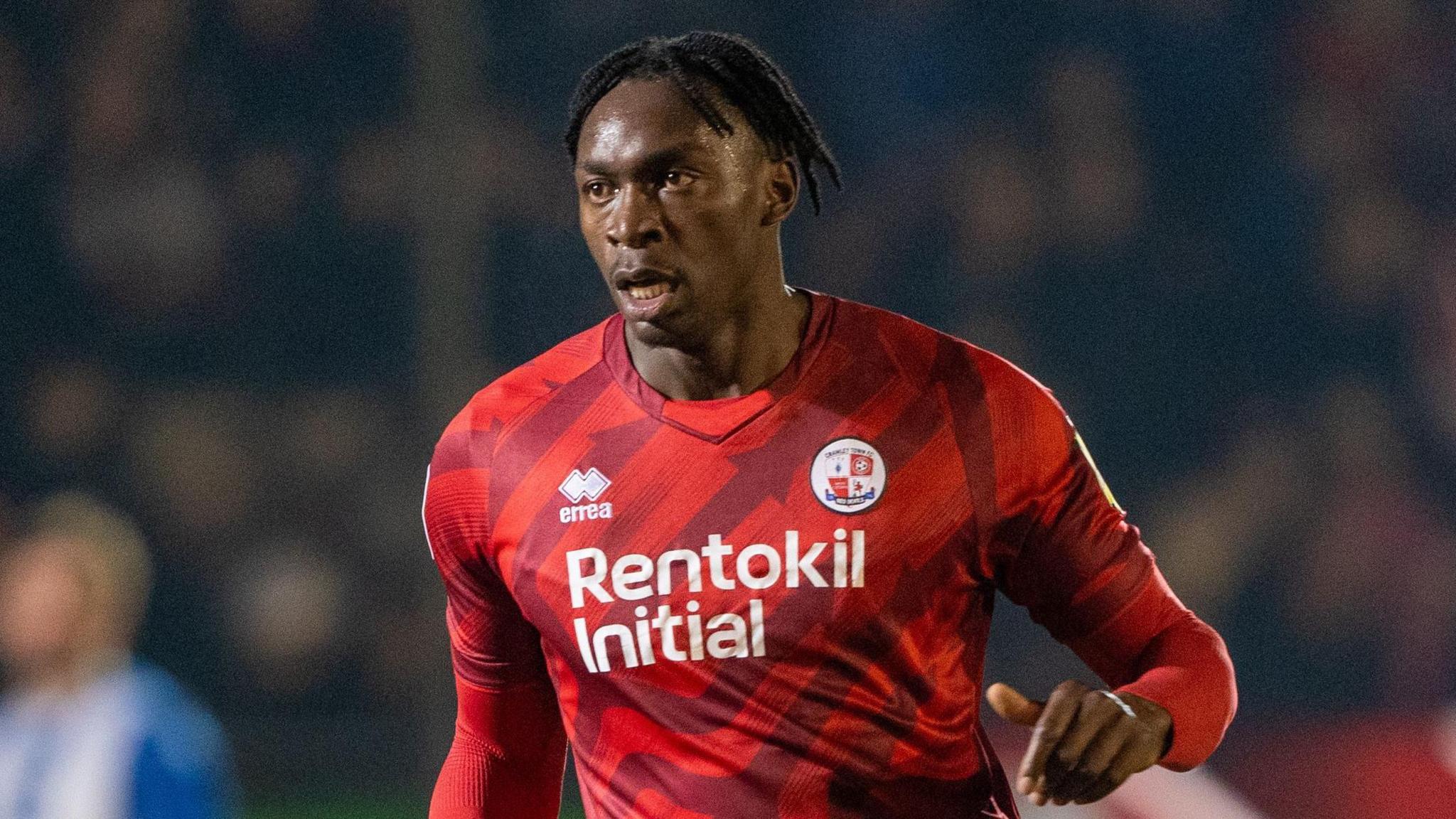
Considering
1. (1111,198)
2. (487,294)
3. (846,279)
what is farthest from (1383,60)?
(487,294)

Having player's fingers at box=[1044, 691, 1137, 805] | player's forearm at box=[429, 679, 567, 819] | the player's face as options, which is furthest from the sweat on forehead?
player's fingers at box=[1044, 691, 1137, 805]

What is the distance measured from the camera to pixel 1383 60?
20.1ft

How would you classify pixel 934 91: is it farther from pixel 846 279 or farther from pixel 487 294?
pixel 487 294

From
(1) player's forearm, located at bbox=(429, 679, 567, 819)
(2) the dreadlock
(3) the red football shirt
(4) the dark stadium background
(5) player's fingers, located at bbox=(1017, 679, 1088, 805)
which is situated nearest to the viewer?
(5) player's fingers, located at bbox=(1017, 679, 1088, 805)

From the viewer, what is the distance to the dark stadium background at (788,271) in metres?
5.52

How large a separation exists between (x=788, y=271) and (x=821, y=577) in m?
3.66

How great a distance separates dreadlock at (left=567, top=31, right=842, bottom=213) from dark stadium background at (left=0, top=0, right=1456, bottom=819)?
2920mm

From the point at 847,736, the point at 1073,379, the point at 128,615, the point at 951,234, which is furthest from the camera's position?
the point at 951,234

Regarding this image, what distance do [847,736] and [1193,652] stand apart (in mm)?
417

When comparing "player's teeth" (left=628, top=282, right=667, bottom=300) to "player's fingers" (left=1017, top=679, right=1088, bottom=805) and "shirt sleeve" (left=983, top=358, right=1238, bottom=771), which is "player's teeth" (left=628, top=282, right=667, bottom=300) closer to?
"shirt sleeve" (left=983, top=358, right=1238, bottom=771)

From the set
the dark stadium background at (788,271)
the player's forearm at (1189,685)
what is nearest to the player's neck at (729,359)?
the player's forearm at (1189,685)

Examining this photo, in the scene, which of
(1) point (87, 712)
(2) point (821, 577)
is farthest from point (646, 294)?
(1) point (87, 712)

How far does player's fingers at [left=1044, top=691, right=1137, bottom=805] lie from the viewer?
1.96 meters

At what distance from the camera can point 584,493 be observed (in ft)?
7.90
